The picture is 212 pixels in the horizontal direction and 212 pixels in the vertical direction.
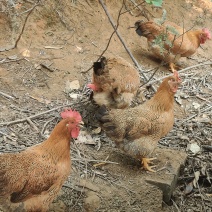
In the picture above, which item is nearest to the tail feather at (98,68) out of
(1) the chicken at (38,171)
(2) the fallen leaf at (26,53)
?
(2) the fallen leaf at (26,53)

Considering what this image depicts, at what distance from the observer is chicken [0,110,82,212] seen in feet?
11.7

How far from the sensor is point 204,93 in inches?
268

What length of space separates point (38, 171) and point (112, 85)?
2.03 meters

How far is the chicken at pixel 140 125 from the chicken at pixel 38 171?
96 centimetres

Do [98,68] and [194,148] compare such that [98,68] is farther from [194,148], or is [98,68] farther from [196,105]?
[196,105]

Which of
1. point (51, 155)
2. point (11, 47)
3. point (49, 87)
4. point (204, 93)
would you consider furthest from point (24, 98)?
point (204, 93)

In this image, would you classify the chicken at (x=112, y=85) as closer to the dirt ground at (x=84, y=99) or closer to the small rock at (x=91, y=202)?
the dirt ground at (x=84, y=99)

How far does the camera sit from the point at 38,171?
3707 mm

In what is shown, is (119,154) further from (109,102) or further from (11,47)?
(11,47)

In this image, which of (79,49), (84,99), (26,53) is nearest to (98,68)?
(84,99)

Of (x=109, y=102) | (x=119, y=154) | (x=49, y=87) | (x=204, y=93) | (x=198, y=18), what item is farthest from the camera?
(x=198, y=18)

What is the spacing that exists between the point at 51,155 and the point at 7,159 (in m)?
0.41

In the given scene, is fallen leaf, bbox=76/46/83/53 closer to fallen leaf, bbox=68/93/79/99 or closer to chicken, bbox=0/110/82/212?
fallen leaf, bbox=68/93/79/99

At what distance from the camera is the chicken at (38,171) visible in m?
3.58
